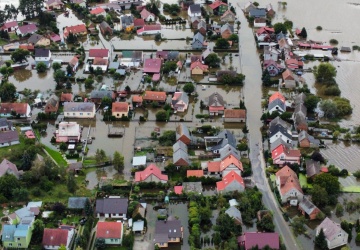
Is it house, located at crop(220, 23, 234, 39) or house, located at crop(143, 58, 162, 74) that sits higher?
house, located at crop(220, 23, 234, 39)

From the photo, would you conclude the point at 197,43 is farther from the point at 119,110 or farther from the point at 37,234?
the point at 37,234

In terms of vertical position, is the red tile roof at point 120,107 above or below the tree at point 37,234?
above

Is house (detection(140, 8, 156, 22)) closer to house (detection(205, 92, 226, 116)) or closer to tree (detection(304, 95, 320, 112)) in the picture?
house (detection(205, 92, 226, 116))

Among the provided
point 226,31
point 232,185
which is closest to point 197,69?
point 226,31

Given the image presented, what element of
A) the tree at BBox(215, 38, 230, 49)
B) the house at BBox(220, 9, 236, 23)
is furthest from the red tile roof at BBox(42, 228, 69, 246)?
the house at BBox(220, 9, 236, 23)

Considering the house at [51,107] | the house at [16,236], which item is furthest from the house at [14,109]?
the house at [16,236]

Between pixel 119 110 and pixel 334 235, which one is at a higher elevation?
pixel 119 110

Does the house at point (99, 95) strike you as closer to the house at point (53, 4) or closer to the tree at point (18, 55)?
the tree at point (18, 55)
